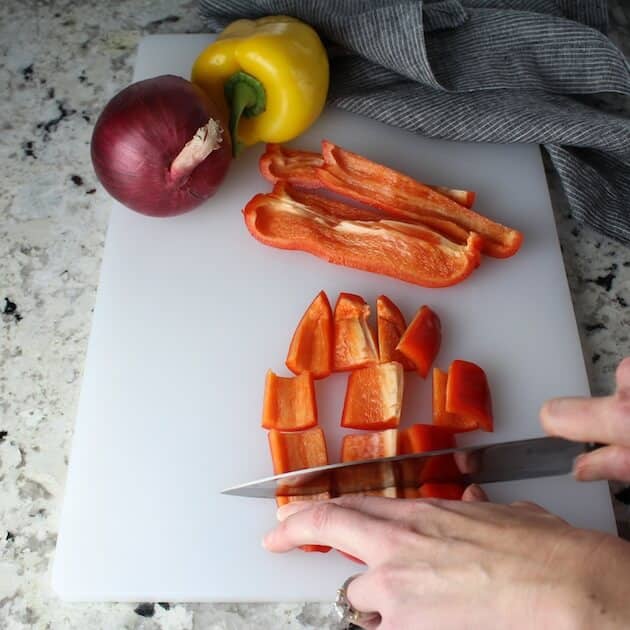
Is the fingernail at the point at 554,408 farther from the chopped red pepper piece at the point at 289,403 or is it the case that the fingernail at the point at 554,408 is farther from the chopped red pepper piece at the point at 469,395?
the chopped red pepper piece at the point at 289,403

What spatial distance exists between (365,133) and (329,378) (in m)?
0.60

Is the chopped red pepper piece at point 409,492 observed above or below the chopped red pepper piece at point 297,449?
below

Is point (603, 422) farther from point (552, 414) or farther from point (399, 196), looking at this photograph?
point (399, 196)

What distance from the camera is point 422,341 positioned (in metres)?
1.45

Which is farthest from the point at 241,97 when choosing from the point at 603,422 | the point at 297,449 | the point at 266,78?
the point at 603,422

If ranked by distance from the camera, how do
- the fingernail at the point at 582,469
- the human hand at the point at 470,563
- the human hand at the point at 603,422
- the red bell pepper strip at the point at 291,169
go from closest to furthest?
the human hand at the point at 470,563 → the human hand at the point at 603,422 → the fingernail at the point at 582,469 → the red bell pepper strip at the point at 291,169

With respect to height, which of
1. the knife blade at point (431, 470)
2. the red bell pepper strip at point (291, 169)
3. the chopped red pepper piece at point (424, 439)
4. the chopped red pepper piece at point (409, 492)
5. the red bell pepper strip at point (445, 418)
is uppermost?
Answer: the red bell pepper strip at point (291, 169)

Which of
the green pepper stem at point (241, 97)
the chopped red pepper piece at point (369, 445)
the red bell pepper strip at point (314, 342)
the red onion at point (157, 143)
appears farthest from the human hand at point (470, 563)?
the green pepper stem at point (241, 97)

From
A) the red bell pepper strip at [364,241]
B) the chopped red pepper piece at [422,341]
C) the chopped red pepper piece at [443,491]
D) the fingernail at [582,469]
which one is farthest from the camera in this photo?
the red bell pepper strip at [364,241]

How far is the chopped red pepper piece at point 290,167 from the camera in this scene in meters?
1.67

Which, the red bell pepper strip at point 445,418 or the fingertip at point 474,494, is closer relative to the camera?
the fingertip at point 474,494

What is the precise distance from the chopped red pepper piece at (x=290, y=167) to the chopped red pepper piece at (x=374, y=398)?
17.7 inches

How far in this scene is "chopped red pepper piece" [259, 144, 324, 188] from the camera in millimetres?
1672

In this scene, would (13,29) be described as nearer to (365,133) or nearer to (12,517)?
(365,133)
